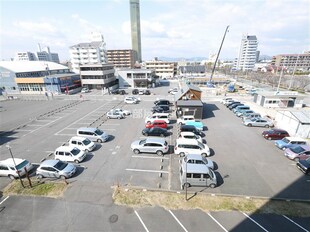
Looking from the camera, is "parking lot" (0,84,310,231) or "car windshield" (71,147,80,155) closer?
"parking lot" (0,84,310,231)

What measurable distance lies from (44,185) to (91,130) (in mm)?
9108

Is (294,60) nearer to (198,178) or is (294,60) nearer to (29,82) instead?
(198,178)

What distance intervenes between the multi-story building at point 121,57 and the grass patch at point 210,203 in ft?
391

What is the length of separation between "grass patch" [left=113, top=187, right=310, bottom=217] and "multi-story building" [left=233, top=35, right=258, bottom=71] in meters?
157

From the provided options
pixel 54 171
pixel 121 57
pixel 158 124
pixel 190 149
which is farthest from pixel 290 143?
pixel 121 57

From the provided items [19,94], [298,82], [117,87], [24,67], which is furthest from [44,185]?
[298,82]

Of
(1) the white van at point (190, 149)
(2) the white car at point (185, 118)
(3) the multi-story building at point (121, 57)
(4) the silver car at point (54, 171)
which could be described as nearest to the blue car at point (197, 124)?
(2) the white car at point (185, 118)

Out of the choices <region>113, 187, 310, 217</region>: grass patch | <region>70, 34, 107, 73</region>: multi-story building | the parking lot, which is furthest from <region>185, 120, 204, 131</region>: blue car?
<region>70, 34, 107, 73</region>: multi-story building

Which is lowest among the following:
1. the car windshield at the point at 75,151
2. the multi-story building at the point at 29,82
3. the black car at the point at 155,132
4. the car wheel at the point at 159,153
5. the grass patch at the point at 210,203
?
the grass patch at the point at 210,203

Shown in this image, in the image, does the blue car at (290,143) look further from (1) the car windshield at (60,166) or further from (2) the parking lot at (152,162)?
(1) the car windshield at (60,166)

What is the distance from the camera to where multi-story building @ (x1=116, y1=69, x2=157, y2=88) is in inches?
2566

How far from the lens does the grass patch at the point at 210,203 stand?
1242 cm

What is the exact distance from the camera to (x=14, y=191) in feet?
46.8

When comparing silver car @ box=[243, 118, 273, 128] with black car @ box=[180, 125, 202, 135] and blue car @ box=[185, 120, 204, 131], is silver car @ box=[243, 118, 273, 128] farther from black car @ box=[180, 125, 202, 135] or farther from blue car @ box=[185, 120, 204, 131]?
black car @ box=[180, 125, 202, 135]
